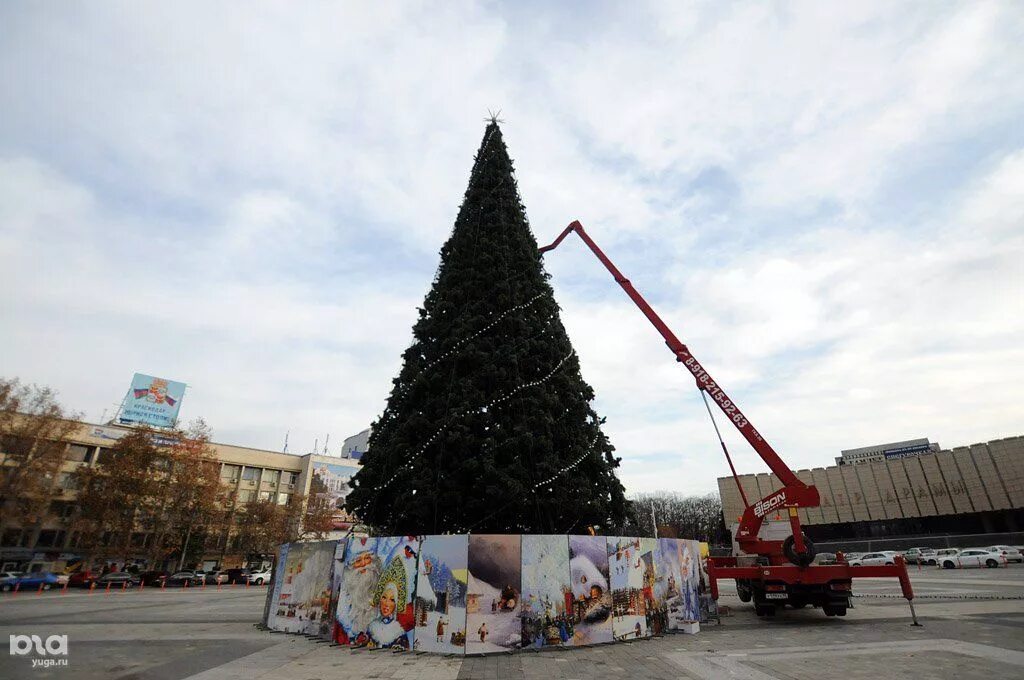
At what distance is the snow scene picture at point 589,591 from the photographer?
10.5 m

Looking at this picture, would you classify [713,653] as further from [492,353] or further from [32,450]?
[32,450]

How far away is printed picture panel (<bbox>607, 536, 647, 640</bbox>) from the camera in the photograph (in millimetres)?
11055

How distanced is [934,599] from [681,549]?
11.1 m

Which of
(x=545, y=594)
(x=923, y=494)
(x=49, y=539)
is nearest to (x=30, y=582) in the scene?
(x=49, y=539)

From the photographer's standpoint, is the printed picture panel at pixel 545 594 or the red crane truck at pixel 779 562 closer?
the printed picture panel at pixel 545 594

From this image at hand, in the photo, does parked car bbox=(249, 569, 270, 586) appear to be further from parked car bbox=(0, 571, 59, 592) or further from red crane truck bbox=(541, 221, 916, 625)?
red crane truck bbox=(541, 221, 916, 625)

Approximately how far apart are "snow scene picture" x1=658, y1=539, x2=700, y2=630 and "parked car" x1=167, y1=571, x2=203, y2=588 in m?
42.2

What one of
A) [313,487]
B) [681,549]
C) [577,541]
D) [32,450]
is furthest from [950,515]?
[32,450]

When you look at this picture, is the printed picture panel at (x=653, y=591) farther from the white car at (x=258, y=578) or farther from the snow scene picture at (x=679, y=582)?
the white car at (x=258, y=578)

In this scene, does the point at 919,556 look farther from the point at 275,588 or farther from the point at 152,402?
the point at 152,402

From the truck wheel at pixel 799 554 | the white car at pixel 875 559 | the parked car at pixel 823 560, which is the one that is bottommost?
the white car at pixel 875 559

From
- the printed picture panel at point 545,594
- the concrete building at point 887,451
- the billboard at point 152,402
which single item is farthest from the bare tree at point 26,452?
the concrete building at point 887,451

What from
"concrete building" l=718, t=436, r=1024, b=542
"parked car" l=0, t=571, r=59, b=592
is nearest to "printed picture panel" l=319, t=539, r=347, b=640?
"parked car" l=0, t=571, r=59, b=592

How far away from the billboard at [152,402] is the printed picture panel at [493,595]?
5889 cm
